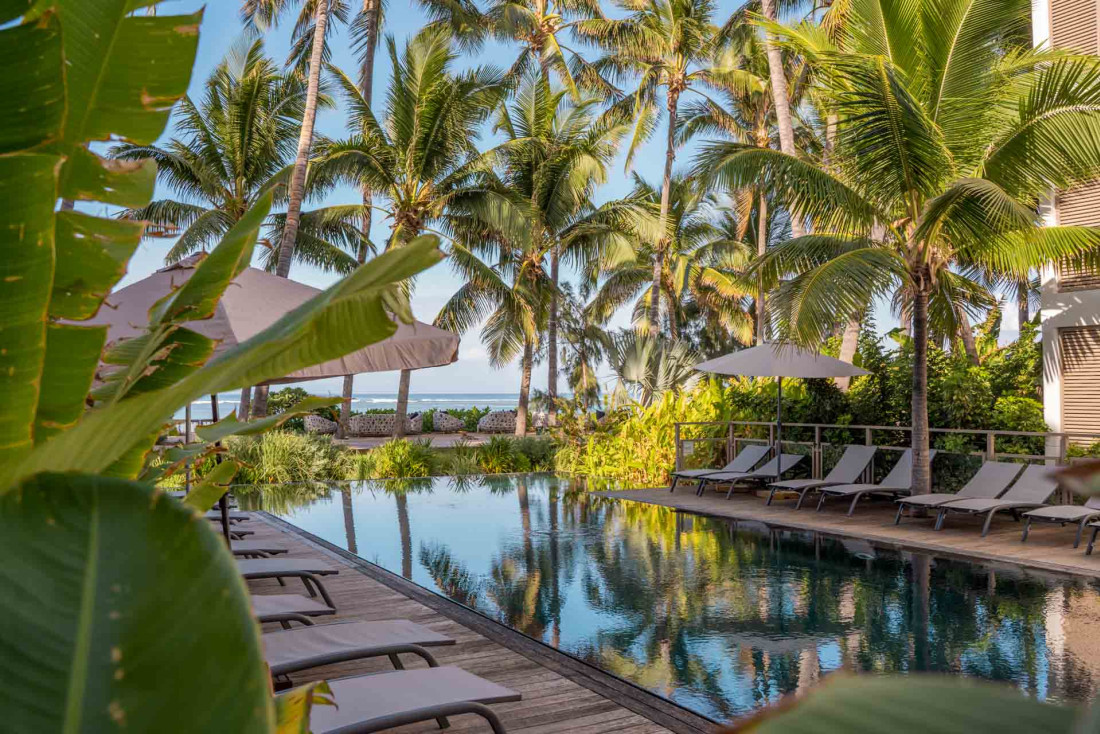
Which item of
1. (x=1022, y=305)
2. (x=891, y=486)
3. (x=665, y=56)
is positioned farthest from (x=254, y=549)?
(x=1022, y=305)

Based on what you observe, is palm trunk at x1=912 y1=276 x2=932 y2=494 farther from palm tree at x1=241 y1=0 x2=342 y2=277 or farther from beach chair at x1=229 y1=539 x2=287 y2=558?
palm tree at x1=241 y1=0 x2=342 y2=277

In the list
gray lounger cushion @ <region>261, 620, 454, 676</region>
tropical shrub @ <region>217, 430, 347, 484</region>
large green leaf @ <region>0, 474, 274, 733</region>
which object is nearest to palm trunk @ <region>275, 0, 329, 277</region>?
tropical shrub @ <region>217, 430, 347, 484</region>

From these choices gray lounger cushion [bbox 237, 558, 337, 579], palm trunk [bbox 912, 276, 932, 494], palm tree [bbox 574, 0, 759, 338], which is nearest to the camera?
gray lounger cushion [bbox 237, 558, 337, 579]

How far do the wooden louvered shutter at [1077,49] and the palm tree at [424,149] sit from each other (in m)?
10.1

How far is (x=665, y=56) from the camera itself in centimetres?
2097

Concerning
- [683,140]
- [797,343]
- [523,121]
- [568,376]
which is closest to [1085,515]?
[797,343]

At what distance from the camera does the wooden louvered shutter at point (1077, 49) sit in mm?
11352

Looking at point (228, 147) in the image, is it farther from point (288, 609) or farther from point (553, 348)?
point (288, 609)

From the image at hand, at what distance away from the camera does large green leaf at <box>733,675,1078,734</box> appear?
0.31 metres

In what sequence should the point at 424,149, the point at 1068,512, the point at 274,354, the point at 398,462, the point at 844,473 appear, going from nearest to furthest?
the point at 274,354
the point at 1068,512
the point at 844,473
the point at 398,462
the point at 424,149

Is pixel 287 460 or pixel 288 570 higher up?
pixel 287 460

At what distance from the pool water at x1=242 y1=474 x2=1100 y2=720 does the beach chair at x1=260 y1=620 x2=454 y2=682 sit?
1440 millimetres

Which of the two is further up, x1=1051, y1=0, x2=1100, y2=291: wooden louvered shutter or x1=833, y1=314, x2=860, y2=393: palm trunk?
x1=1051, y1=0, x2=1100, y2=291: wooden louvered shutter

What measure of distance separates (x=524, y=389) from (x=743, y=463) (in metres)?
10.4
